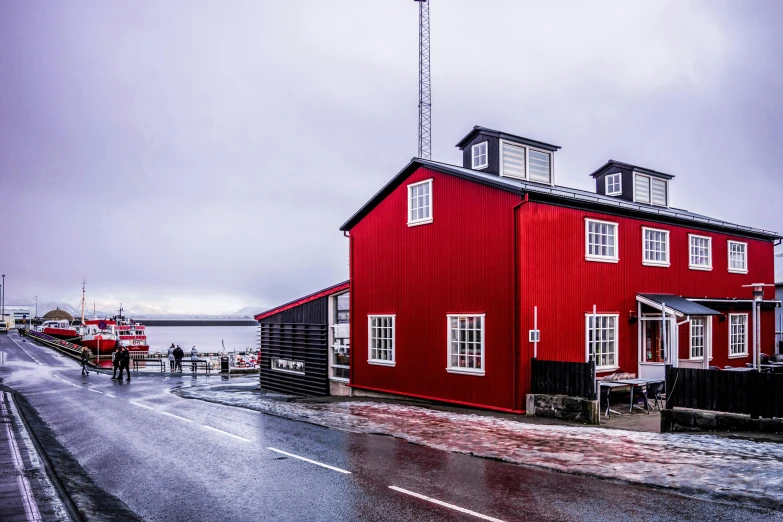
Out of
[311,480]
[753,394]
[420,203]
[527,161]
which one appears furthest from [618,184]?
[311,480]

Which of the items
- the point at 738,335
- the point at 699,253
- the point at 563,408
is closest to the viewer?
the point at 563,408

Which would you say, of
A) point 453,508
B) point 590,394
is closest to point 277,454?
point 453,508

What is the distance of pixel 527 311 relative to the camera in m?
17.4

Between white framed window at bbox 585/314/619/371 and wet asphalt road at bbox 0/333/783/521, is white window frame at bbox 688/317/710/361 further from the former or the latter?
wet asphalt road at bbox 0/333/783/521

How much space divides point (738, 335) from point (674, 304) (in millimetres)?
7225

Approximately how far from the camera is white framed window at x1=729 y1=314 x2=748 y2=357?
24656 mm

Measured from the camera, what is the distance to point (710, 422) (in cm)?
1323

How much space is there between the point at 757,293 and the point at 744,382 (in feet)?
22.6

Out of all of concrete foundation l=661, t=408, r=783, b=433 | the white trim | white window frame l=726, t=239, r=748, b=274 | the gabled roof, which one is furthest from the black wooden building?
white window frame l=726, t=239, r=748, b=274

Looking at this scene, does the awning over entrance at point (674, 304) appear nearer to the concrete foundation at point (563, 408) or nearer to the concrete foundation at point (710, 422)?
the concrete foundation at point (563, 408)

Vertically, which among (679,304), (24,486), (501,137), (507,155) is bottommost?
(24,486)

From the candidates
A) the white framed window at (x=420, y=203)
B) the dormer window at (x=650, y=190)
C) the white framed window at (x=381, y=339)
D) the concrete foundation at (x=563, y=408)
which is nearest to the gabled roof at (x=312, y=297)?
the white framed window at (x=381, y=339)

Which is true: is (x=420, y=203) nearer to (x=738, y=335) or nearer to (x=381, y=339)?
(x=381, y=339)

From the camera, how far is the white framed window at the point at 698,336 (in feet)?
74.9
